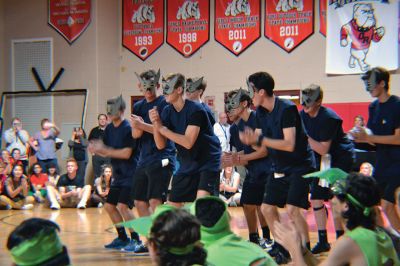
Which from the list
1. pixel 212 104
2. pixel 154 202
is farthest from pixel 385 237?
pixel 212 104

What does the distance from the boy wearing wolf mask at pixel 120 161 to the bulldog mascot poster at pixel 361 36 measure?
8446 millimetres

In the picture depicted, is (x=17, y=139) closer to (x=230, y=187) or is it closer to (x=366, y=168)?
(x=230, y=187)

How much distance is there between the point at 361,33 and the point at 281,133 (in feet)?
30.6

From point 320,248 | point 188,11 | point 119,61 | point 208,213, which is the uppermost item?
point 188,11

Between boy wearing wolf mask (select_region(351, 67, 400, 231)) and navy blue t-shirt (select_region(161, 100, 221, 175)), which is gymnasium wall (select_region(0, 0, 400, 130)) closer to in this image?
boy wearing wolf mask (select_region(351, 67, 400, 231))

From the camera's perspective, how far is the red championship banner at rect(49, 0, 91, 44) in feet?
55.3

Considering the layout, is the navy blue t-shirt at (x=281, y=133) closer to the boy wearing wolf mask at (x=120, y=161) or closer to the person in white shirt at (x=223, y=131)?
the boy wearing wolf mask at (x=120, y=161)

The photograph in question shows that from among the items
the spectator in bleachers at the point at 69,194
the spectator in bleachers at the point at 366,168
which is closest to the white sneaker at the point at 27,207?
the spectator in bleachers at the point at 69,194

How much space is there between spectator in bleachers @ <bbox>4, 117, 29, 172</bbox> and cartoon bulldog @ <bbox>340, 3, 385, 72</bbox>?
8.33 metres

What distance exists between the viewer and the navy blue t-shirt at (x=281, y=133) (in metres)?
5.88

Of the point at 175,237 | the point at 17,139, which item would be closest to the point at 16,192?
the point at 17,139

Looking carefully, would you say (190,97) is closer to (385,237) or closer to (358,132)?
(358,132)

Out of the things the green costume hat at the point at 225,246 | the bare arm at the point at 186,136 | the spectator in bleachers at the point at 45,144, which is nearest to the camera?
the green costume hat at the point at 225,246

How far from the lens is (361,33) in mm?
14508
